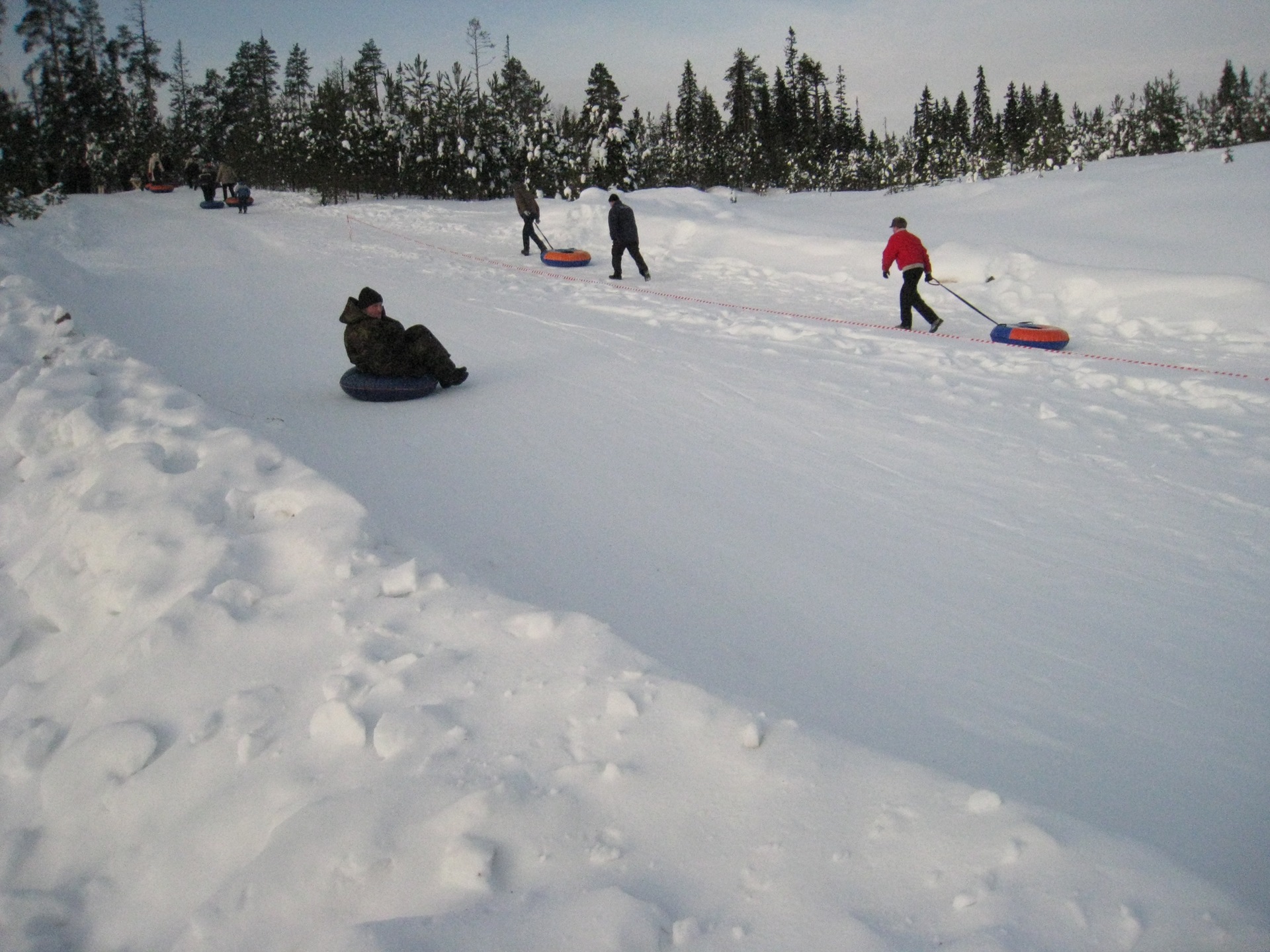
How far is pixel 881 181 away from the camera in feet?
128

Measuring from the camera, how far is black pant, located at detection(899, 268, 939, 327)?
9661 millimetres

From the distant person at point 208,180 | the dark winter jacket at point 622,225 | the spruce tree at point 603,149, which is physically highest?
the spruce tree at point 603,149

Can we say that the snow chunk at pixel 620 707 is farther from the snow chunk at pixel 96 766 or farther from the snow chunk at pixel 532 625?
the snow chunk at pixel 96 766

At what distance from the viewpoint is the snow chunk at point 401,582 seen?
10.8ft

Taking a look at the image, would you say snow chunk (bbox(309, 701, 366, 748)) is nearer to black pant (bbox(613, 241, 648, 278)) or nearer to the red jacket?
the red jacket

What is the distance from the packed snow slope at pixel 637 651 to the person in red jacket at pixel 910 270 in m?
1.76

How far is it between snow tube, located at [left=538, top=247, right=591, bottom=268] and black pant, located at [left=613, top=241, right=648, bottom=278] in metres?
1.12

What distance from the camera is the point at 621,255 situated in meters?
13.2

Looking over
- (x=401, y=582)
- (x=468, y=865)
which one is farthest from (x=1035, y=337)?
(x=468, y=865)

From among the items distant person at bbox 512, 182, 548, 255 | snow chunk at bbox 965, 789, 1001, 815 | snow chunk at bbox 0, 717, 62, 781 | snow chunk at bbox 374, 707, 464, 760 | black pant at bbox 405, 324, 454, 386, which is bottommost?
snow chunk at bbox 0, 717, 62, 781

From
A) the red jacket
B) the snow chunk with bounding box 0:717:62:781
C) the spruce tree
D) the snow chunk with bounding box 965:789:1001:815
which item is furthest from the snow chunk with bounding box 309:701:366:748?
the spruce tree

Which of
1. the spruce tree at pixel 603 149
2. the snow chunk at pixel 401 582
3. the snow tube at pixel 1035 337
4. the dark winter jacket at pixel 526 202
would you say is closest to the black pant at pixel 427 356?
the snow chunk at pixel 401 582

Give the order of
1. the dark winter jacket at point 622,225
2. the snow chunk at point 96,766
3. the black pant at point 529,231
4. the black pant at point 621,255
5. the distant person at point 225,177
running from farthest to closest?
the distant person at point 225,177, the black pant at point 529,231, the black pant at point 621,255, the dark winter jacket at point 622,225, the snow chunk at point 96,766

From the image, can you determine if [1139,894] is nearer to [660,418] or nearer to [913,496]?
[913,496]
